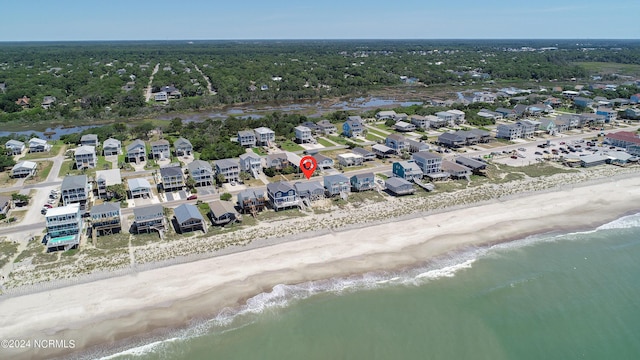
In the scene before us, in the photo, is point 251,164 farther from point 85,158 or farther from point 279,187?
point 85,158

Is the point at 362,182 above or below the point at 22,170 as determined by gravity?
below

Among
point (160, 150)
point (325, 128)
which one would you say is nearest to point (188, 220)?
point (160, 150)

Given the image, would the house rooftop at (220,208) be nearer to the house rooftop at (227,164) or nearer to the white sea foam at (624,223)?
the house rooftop at (227,164)

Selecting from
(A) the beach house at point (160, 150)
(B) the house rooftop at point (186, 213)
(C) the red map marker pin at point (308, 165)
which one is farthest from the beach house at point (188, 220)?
(A) the beach house at point (160, 150)

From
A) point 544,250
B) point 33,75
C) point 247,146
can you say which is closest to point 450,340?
point 544,250

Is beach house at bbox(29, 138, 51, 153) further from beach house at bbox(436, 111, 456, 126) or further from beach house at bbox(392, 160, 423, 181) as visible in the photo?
beach house at bbox(436, 111, 456, 126)

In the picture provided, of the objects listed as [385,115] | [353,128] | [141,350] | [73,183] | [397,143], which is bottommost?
[141,350]

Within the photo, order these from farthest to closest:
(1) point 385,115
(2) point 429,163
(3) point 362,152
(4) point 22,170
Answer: (1) point 385,115 → (3) point 362,152 → (4) point 22,170 → (2) point 429,163
